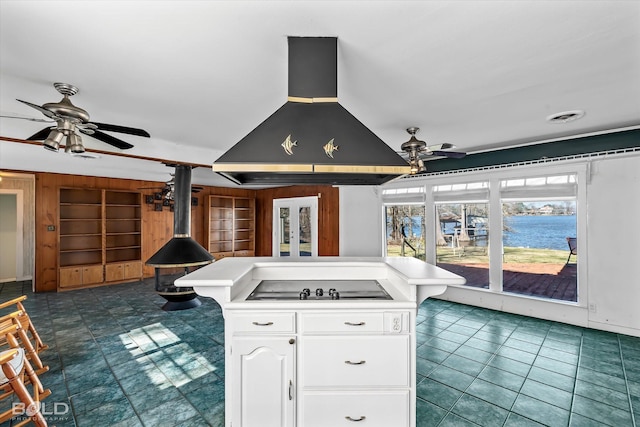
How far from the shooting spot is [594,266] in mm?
3600

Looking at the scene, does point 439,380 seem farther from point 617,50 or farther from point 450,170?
point 450,170

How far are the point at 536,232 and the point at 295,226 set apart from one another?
5076mm

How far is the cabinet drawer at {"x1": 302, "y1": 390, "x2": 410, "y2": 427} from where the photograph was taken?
168 centimetres

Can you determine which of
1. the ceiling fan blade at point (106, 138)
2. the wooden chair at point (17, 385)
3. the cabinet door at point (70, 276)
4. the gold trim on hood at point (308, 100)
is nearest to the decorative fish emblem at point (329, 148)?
the gold trim on hood at point (308, 100)

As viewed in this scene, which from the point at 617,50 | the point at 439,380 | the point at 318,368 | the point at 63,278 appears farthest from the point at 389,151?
the point at 63,278

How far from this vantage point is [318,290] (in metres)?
1.91

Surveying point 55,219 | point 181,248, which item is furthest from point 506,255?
point 55,219

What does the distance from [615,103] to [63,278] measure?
8845mm

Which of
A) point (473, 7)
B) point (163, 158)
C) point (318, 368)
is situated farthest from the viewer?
point (163, 158)

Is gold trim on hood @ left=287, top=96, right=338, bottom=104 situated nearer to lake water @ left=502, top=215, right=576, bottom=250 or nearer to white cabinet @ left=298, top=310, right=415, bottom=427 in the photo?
white cabinet @ left=298, top=310, right=415, bottom=427

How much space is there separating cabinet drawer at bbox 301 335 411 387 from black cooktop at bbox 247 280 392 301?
0.83ft

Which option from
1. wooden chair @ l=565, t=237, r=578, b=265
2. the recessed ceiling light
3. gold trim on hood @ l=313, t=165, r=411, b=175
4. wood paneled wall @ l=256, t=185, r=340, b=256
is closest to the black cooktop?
gold trim on hood @ l=313, t=165, r=411, b=175

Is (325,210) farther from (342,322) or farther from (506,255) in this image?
(342,322)

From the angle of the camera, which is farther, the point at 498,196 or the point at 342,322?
the point at 498,196
